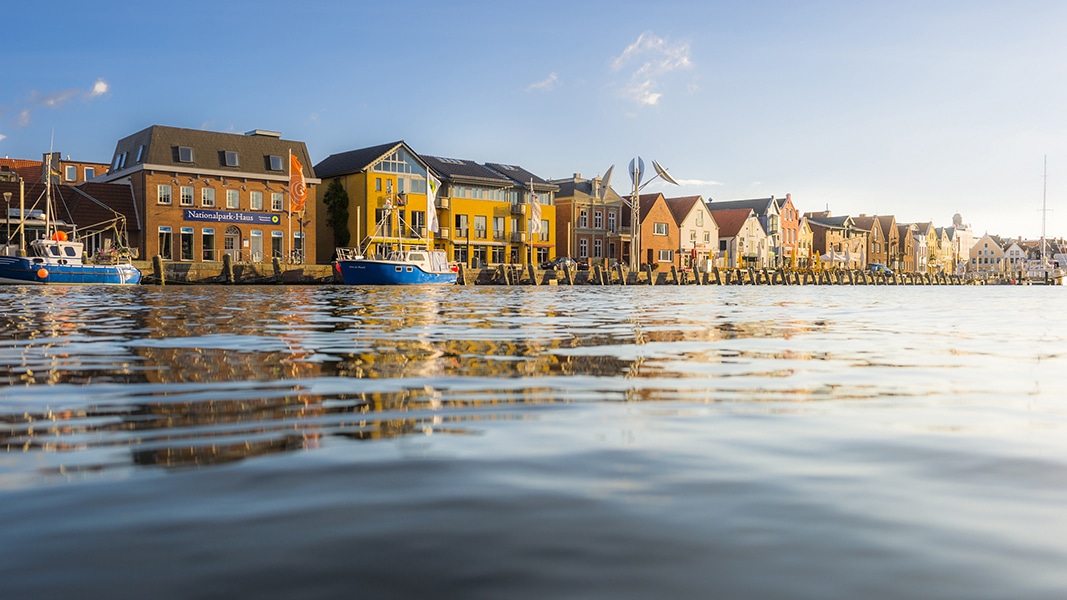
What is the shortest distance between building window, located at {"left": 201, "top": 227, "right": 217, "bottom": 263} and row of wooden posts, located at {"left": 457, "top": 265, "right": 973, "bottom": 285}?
18.1 m

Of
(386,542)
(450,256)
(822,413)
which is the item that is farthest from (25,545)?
(450,256)

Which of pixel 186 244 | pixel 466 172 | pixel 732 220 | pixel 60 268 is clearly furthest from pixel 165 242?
pixel 732 220

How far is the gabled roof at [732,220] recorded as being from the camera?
113m

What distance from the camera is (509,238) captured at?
83.0 m

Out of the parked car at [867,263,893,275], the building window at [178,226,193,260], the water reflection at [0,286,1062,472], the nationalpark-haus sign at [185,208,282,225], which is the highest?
the nationalpark-haus sign at [185,208,282,225]

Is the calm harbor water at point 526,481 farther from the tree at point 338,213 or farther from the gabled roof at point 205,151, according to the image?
the tree at point 338,213

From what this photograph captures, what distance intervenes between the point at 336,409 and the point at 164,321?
1122cm

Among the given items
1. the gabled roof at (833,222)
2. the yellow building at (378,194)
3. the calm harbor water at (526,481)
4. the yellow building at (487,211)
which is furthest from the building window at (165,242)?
the gabled roof at (833,222)

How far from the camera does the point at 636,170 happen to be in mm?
85188

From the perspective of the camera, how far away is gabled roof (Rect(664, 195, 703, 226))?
10388 cm

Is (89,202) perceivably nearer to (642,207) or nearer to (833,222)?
(642,207)

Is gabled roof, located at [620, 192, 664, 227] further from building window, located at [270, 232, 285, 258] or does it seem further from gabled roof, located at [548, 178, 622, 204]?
building window, located at [270, 232, 285, 258]

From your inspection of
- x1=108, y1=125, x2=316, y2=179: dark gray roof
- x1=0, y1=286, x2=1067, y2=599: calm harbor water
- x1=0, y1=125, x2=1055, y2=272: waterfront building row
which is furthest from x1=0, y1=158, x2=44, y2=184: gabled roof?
x1=0, y1=286, x2=1067, y2=599: calm harbor water

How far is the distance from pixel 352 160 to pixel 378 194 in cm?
462
